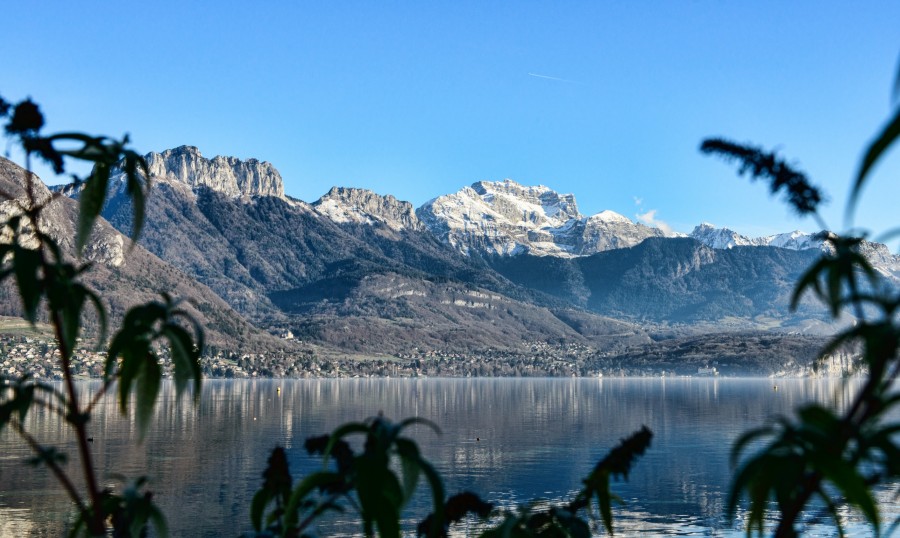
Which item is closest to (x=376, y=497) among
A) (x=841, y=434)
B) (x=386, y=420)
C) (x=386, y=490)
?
(x=386, y=490)

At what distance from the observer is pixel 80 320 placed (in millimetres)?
3461

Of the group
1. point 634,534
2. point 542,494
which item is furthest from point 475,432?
point 634,534

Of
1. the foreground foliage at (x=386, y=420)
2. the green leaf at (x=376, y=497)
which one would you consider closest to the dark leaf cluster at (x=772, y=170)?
the foreground foliage at (x=386, y=420)

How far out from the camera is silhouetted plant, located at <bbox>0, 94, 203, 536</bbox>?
125 inches

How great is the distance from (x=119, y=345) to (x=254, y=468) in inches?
3767

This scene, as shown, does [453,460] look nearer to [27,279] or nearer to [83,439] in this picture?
[83,439]

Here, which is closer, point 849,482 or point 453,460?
point 849,482

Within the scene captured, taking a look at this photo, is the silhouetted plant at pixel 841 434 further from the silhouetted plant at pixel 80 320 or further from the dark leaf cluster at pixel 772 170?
the silhouetted plant at pixel 80 320

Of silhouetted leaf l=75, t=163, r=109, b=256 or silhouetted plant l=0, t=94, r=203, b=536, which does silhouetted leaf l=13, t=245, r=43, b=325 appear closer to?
silhouetted plant l=0, t=94, r=203, b=536

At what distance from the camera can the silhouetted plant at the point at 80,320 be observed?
125 inches

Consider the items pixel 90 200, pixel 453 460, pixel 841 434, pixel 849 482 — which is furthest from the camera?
pixel 453 460

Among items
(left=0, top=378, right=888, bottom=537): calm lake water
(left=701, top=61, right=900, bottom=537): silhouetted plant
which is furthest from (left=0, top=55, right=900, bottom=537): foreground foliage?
(left=0, top=378, right=888, bottom=537): calm lake water

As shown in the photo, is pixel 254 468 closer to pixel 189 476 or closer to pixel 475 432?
pixel 189 476

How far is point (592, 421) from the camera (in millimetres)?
155625
